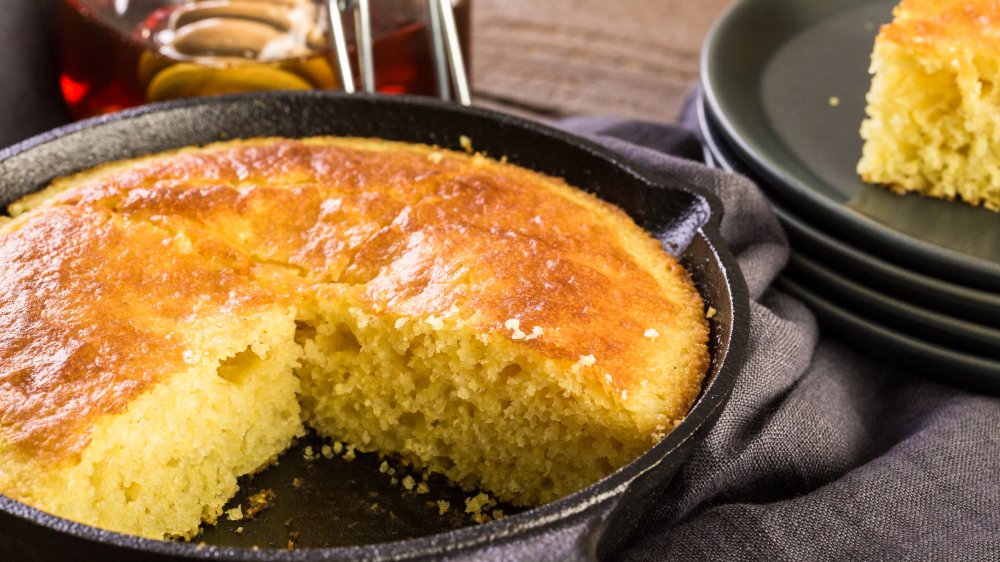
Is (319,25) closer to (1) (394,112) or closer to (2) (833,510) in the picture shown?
(1) (394,112)

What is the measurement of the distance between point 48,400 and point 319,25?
198 centimetres

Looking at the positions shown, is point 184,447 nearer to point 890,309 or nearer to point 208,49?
point 208,49

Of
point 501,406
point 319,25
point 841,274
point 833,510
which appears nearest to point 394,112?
point 319,25

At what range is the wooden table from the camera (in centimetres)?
447

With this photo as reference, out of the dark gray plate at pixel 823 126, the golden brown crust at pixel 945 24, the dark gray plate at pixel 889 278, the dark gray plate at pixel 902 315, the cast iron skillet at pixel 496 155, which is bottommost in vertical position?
the dark gray plate at pixel 902 315

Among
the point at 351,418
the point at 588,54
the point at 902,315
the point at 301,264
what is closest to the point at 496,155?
the point at 301,264

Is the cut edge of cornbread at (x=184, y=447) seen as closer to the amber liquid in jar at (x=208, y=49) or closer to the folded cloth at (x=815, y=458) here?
the folded cloth at (x=815, y=458)

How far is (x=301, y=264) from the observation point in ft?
Result: 8.43

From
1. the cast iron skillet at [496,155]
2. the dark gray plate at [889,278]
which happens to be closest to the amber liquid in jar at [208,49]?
the cast iron skillet at [496,155]

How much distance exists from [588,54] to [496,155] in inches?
77.8

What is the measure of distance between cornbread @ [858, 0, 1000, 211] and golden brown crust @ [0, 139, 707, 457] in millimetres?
925

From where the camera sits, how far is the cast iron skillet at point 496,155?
5.73 ft

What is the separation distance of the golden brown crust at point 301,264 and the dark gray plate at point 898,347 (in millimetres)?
502

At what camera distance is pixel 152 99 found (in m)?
3.55
